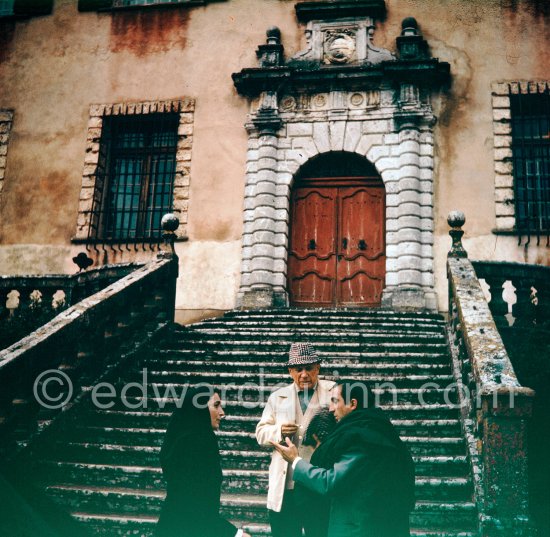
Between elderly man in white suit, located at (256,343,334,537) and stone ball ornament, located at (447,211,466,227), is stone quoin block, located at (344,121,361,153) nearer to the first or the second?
stone ball ornament, located at (447,211,466,227)

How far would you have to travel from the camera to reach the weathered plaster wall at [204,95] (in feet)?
37.6

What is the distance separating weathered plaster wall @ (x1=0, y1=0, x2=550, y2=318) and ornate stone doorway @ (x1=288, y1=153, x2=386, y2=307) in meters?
1.04

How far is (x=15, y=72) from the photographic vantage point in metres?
13.5

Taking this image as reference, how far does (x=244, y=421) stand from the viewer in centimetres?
629

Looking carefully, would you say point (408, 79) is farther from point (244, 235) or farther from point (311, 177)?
point (244, 235)

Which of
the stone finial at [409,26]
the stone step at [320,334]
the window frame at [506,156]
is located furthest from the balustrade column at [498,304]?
the stone finial at [409,26]

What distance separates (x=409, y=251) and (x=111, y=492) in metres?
6.91

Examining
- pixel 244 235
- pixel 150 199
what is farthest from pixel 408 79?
pixel 150 199

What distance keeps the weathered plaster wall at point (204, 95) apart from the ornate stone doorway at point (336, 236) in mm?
1044

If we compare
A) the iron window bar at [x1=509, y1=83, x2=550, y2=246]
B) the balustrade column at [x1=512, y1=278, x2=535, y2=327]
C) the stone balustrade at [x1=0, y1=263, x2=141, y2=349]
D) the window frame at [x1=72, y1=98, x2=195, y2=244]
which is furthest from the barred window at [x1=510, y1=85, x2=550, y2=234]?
the stone balustrade at [x1=0, y1=263, x2=141, y2=349]

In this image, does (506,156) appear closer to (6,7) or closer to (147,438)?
→ (147,438)

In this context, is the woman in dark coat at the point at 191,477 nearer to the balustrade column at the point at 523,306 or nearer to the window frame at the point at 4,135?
the balustrade column at the point at 523,306

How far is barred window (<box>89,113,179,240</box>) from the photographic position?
41.1 feet

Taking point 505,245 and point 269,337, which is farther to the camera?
point 505,245
